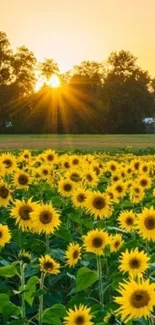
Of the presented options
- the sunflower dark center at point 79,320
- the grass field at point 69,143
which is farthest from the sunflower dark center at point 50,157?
the grass field at point 69,143

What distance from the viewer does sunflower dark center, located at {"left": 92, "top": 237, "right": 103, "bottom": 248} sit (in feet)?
13.8

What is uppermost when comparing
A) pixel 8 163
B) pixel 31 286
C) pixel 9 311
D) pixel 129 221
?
pixel 8 163

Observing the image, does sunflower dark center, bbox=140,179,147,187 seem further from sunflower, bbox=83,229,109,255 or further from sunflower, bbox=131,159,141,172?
sunflower, bbox=83,229,109,255

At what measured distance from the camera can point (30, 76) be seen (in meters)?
88.4

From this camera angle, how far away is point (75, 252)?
462 centimetres

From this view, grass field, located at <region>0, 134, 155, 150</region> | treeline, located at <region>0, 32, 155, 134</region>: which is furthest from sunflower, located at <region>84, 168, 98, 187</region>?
treeline, located at <region>0, 32, 155, 134</region>

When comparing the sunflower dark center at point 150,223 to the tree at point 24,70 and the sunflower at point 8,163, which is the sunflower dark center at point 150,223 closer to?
the sunflower at point 8,163

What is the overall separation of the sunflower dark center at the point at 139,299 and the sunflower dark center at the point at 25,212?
2039 mm

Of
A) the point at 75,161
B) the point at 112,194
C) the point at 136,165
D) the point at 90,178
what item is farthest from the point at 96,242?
the point at 136,165

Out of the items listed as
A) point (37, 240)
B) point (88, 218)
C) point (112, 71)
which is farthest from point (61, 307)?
point (112, 71)

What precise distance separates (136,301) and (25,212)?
208 centimetres

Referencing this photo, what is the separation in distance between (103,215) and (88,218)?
56 centimetres

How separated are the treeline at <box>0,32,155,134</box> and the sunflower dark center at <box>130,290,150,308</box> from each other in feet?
245

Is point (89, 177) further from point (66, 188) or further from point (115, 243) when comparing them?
point (115, 243)
